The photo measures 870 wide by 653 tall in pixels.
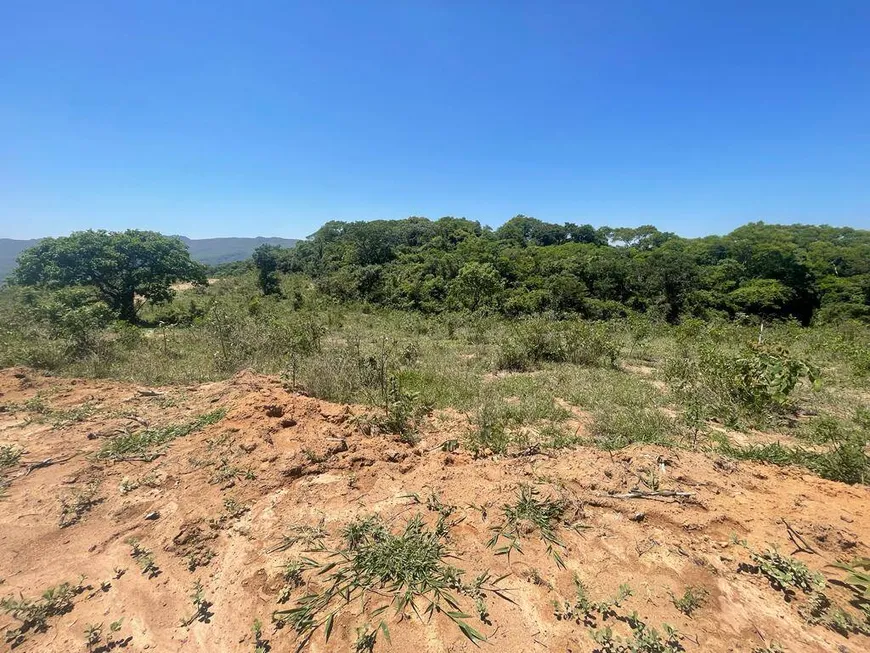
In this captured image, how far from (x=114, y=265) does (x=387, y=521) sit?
17.6 metres

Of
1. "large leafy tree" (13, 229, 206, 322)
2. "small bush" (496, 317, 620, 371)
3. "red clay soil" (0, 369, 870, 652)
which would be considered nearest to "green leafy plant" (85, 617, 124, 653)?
"red clay soil" (0, 369, 870, 652)

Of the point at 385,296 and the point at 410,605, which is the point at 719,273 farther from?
the point at 410,605

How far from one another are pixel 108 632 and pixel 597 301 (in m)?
22.7

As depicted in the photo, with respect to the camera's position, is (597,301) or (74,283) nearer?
(74,283)

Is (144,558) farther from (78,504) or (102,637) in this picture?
(78,504)

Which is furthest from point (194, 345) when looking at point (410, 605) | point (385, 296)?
point (385, 296)

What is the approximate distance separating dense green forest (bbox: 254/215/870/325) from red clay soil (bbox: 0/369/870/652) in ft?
51.4

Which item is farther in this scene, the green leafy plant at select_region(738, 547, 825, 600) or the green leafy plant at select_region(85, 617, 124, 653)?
the green leafy plant at select_region(738, 547, 825, 600)

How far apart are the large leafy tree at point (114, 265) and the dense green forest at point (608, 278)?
789cm

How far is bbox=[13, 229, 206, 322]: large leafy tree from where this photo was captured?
14453 mm

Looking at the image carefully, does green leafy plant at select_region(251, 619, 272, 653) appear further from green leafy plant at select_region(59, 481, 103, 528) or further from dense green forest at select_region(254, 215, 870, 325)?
dense green forest at select_region(254, 215, 870, 325)

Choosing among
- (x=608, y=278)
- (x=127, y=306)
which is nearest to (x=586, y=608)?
(x=127, y=306)

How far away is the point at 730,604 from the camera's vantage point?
2.18 metres

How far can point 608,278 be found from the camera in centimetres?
2303
